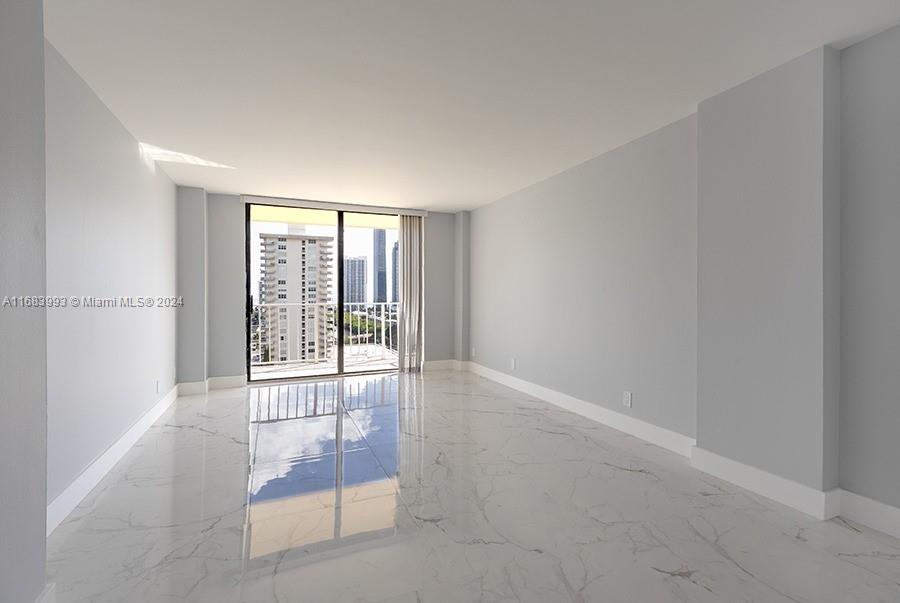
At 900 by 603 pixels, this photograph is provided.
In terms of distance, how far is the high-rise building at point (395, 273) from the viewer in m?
6.47

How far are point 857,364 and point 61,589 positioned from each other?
150 inches

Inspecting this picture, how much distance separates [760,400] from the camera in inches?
100

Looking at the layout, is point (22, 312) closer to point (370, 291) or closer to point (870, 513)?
point (870, 513)

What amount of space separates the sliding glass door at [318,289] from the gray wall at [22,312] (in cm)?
414

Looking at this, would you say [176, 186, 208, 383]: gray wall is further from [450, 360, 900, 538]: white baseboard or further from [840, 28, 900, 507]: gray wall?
[840, 28, 900, 507]: gray wall

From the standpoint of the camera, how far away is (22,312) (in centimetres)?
150

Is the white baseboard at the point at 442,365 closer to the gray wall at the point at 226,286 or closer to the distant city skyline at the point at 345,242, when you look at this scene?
the distant city skyline at the point at 345,242

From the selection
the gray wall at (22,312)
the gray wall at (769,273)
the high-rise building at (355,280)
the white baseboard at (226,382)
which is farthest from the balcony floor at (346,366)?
the gray wall at (769,273)

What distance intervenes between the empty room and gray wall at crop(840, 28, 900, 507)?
0.01 m

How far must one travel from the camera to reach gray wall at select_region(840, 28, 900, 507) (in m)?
2.10

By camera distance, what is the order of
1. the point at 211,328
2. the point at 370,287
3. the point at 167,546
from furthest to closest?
the point at 370,287
the point at 211,328
the point at 167,546

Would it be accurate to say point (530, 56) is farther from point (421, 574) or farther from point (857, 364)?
point (421, 574)

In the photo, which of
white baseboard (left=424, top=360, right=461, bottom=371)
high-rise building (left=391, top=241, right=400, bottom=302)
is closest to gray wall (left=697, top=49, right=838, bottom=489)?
white baseboard (left=424, top=360, right=461, bottom=371)

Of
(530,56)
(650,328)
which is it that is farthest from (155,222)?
(650,328)
